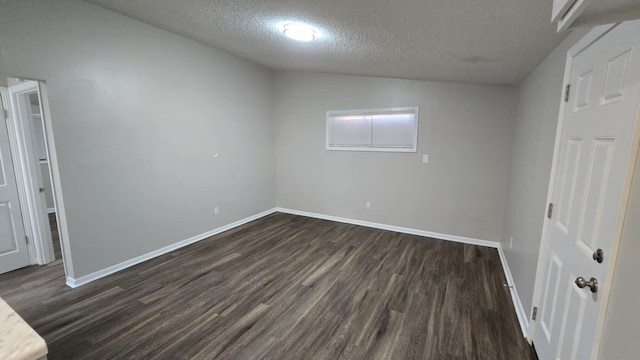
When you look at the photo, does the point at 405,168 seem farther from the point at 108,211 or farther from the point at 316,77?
the point at 108,211

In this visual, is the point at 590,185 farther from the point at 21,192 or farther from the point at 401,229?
the point at 21,192

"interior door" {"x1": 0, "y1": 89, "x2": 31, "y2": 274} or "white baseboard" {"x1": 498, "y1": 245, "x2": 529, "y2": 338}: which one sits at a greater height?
"interior door" {"x1": 0, "y1": 89, "x2": 31, "y2": 274}

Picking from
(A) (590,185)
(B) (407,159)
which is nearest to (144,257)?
(B) (407,159)

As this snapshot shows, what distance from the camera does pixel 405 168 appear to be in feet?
Answer: 14.0

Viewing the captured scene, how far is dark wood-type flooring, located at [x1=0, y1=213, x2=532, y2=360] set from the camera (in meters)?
1.99

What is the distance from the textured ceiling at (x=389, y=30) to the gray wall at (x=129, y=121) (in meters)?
0.34

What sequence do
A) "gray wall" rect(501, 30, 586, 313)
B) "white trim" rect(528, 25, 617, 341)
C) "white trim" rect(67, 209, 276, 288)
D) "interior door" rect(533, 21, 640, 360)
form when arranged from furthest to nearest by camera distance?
"white trim" rect(67, 209, 276, 288) → "gray wall" rect(501, 30, 586, 313) → "white trim" rect(528, 25, 617, 341) → "interior door" rect(533, 21, 640, 360)

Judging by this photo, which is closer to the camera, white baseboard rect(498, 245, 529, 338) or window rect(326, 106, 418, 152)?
white baseboard rect(498, 245, 529, 338)

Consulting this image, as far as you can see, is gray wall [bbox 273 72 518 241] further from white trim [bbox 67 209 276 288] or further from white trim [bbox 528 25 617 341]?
white trim [bbox 528 25 617 341]

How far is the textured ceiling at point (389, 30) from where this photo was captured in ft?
4.80

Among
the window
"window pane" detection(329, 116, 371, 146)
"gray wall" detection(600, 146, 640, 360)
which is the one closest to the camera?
"gray wall" detection(600, 146, 640, 360)

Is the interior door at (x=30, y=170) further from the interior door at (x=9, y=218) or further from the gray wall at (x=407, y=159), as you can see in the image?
the gray wall at (x=407, y=159)

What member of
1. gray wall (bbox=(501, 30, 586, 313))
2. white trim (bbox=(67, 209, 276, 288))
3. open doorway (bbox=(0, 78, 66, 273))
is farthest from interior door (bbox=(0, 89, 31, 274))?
gray wall (bbox=(501, 30, 586, 313))

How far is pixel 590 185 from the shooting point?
1.26 meters
